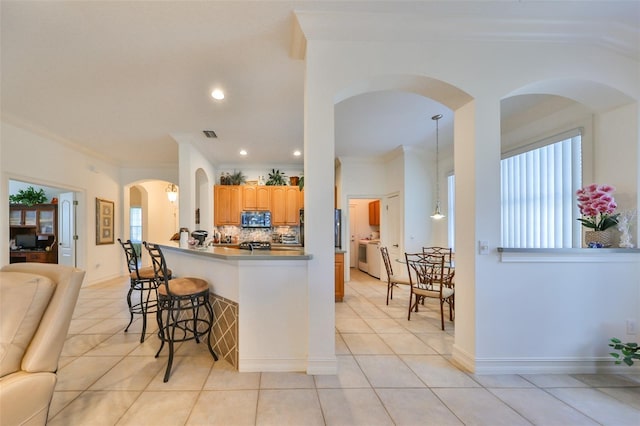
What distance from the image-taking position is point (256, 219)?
682cm

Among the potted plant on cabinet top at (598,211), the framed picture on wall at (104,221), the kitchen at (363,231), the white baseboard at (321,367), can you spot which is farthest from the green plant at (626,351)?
the framed picture on wall at (104,221)

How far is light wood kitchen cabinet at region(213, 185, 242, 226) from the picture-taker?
677 centimetres

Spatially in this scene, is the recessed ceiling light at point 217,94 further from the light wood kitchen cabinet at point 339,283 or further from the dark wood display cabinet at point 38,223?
the dark wood display cabinet at point 38,223

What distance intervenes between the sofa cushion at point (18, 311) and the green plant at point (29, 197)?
7291 millimetres

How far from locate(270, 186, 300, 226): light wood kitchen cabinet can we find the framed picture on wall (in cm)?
381

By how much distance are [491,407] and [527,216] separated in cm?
285

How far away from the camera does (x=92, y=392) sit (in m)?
2.08

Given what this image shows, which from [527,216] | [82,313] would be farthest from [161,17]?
[527,216]

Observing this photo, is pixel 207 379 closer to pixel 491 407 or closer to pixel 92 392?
pixel 92 392

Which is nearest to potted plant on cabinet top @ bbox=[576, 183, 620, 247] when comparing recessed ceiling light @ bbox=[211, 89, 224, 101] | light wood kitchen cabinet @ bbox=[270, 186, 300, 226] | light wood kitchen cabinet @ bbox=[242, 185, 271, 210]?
recessed ceiling light @ bbox=[211, 89, 224, 101]

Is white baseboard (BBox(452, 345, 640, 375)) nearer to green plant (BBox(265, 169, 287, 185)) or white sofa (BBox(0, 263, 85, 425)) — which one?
white sofa (BBox(0, 263, 85, 425))

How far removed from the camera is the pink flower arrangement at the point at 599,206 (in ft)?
7.57

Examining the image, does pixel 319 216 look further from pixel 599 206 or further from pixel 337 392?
pixel 599 206

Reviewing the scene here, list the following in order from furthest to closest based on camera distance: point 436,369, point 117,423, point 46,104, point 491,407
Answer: point 46,104
point 436,369
point 491,407
point 117,423
